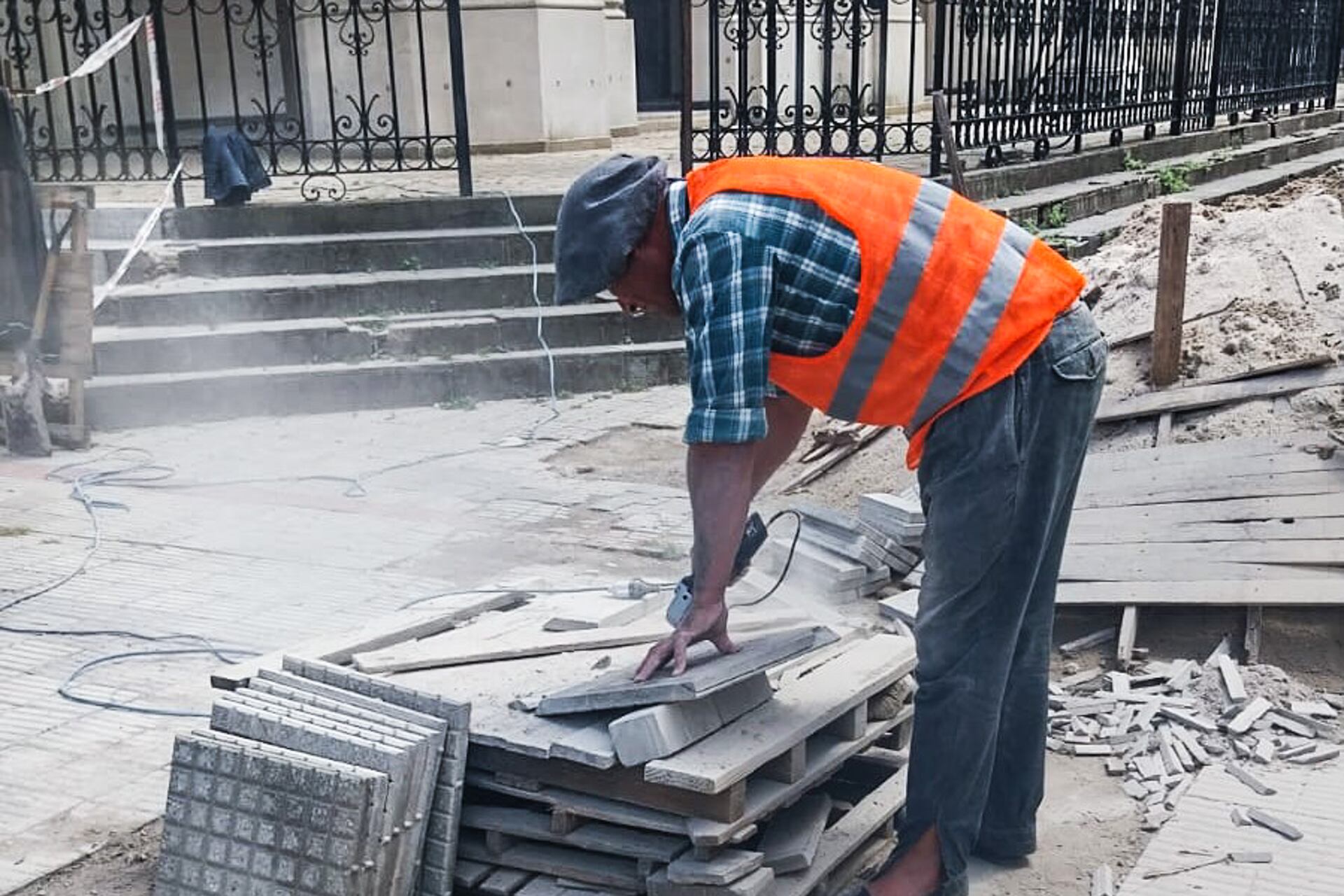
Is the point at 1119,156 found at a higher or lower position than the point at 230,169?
lower

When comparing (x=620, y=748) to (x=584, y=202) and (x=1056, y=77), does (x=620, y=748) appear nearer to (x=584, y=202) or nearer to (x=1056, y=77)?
(x=584, y=202)

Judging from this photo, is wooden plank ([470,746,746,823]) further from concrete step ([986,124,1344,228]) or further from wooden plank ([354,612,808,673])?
concrete step ([986,124,1344,228])

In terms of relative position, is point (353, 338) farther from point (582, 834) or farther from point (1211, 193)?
point (1211, 193)

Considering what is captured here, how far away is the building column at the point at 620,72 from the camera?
50.2ft

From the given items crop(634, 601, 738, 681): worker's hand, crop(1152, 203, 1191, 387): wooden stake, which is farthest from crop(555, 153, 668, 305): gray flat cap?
crop(1152, 203, 1191, 387): wooden stake

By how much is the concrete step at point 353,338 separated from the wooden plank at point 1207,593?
5016 millimetres

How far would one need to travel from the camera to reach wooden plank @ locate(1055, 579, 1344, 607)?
16.4 feet

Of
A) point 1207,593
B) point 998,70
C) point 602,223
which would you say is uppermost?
point 998,70

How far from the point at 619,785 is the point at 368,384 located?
639 centimetres

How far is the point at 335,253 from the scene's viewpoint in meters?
10.2

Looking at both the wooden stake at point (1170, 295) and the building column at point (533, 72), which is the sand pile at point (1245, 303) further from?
the building column at point (533, 72)

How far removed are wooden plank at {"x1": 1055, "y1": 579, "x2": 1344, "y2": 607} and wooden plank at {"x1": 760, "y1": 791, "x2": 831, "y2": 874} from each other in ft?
6.24

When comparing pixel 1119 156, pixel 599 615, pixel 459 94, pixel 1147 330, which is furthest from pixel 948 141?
pixel 599 615

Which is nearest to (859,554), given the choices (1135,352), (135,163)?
(1135,352)
